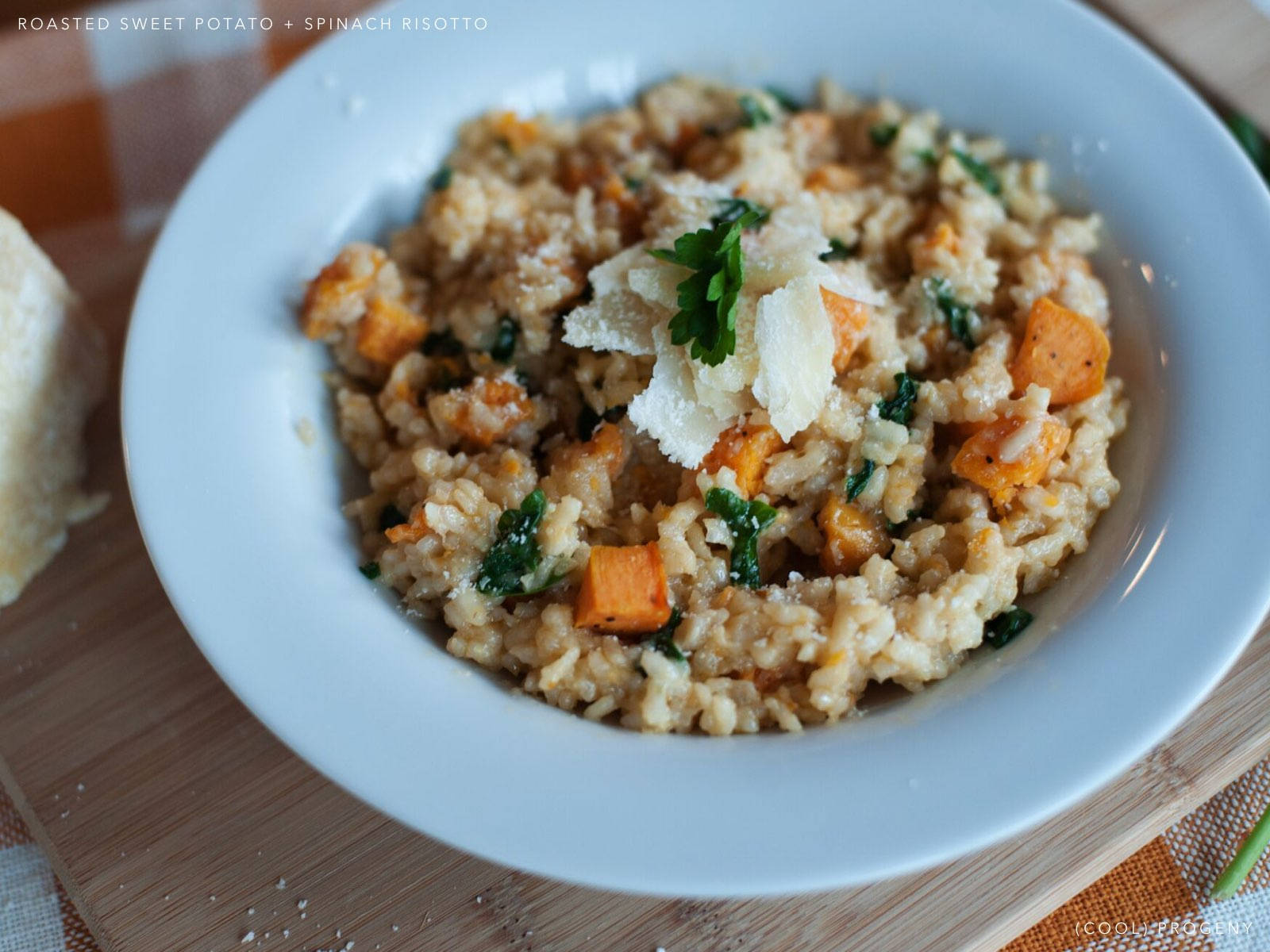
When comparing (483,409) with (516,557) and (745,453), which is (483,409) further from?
(745,453)

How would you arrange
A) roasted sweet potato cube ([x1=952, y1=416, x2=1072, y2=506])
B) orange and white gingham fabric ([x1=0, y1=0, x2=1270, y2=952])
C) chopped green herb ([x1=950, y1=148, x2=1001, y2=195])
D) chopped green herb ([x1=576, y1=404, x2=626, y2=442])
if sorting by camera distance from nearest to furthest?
roasted sweet potato cube ([x1=952, y1=416, x2=1072, y2=506]), chopped green herb ([x1=576, y1=404, x2=626, y2=442]), chopped green herb ([x1=950, y1=148, x2=1001, y2=195]), orange and white gingham fabric ([x1=0, y1=0, x2=1270, y2=952])

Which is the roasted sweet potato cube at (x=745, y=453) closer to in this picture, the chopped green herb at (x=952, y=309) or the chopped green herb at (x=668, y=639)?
the chopped green herb at (x=668, y=639)

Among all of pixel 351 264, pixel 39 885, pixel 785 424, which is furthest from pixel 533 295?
pixel 39 885

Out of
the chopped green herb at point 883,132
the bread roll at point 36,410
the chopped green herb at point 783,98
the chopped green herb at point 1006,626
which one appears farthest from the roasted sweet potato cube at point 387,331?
the chopped green herb at point 1006,626

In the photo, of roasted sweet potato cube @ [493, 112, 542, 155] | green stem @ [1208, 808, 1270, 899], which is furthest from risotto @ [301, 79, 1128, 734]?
green stem @ [1208, 808, 1270, 899]

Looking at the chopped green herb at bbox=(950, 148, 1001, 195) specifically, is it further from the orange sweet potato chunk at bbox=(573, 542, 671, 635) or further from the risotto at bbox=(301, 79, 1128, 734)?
the orange sweet potato chunk at bbox=(573, 542, 671, 635)
